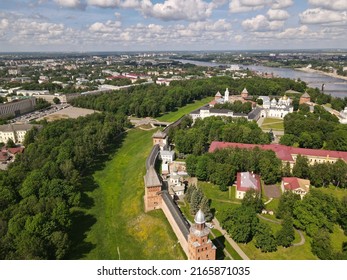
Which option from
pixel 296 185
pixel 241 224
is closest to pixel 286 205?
pixel 296 185

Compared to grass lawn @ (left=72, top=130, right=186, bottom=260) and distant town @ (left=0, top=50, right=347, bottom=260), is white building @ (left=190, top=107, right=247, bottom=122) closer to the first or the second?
distant town @ (left=0, top=50, right=347, bottom=260)

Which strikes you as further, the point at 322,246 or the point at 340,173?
the point at 340,173

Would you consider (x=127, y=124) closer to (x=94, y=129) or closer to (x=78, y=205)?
(x=94, y=129)

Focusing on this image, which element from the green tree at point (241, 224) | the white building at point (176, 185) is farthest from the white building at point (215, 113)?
the green tree at point (241, 224)

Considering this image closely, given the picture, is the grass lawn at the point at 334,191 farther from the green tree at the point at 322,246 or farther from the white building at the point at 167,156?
Answer: the white building at the point at 167,156

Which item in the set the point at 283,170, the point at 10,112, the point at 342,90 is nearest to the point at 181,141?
the point at 283,170

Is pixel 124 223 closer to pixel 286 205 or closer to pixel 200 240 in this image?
pixel 200 240
